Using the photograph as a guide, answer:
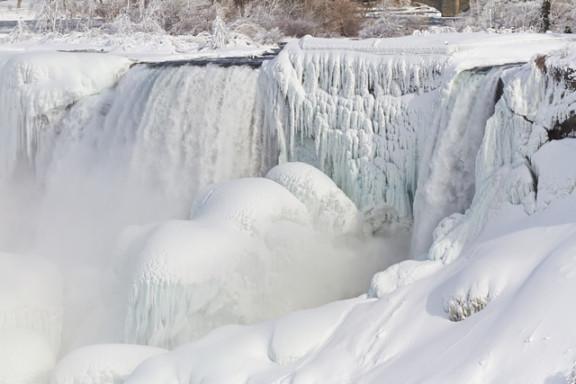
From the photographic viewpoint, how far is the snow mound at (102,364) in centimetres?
629

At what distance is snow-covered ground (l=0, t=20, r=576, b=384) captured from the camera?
18.1ft

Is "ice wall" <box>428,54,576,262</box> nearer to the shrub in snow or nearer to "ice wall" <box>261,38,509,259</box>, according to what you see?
"ice wall" <box>261,38,509,259</box>

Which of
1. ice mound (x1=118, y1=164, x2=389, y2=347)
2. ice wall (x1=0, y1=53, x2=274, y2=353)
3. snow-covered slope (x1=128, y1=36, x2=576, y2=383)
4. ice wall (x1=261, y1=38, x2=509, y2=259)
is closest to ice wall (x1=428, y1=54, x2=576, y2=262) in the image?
snow-covered slope (x1=128, y1=36, x2=576, y2=383)

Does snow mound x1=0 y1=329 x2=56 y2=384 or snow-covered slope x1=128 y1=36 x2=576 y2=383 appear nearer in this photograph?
snow-covered slope x1=128 y1=36 x2=576 y2=383

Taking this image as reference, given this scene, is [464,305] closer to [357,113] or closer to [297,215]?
[297,215]

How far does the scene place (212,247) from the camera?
7.22 metres

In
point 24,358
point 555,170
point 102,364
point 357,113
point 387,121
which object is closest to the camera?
point 555,170

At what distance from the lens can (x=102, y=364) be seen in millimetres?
6332

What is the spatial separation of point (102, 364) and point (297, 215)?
2.41m

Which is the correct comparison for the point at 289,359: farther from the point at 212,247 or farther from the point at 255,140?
the point at 255,140

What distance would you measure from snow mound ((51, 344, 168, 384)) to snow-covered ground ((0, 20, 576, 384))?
1 centimetres

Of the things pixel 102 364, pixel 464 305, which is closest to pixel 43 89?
pixel 102 364

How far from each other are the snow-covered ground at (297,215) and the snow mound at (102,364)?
0.05 feet

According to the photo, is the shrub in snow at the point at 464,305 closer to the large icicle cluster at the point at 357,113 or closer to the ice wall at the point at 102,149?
the large icicle cluster at the point at 357,113
